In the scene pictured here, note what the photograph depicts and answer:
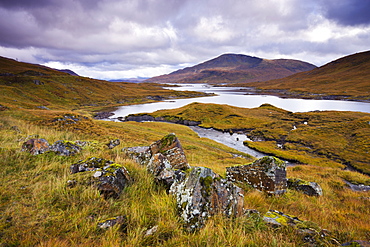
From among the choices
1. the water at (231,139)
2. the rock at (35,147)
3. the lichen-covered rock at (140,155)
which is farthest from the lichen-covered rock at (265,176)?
the water at (231,139)

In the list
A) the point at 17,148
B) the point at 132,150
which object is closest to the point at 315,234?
the point at 132,150

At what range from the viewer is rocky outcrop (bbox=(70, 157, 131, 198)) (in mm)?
5051

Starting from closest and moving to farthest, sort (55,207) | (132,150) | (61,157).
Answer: (55,207) → (61,157) → (132,150)

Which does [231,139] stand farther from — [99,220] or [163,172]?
[99,220]

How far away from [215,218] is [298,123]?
8154cm

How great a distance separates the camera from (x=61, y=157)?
24.5 feet

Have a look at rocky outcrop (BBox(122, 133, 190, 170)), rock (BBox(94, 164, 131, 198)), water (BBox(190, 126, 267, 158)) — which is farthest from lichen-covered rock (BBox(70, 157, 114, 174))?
water (BBox(190, 126, 267, 158))

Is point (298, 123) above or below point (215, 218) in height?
below

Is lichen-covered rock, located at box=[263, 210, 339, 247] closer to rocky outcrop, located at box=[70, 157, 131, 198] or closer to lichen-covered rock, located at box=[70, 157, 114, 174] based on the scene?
rocky outcrop, located at box=[70, 157, 131, 198]

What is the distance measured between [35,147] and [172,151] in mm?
5879

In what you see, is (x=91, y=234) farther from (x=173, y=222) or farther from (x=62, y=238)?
(x=173, y=222)

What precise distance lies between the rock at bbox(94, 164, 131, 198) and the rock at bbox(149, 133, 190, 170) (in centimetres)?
264

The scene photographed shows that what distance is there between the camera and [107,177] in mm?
5262

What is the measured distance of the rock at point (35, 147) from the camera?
7.43 meters
